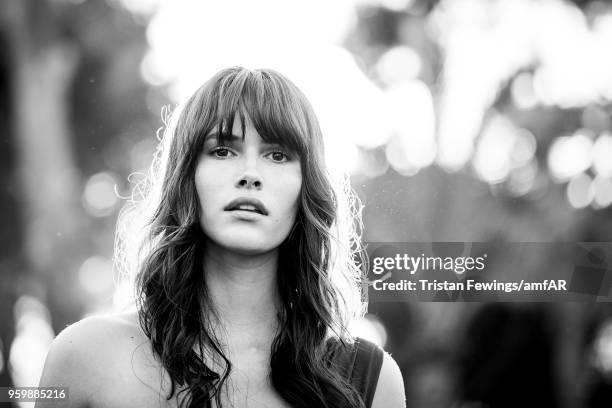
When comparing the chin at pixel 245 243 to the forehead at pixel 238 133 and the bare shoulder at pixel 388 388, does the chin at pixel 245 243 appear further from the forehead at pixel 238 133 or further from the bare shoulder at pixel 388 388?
the bare shoulder at pixel 388 388

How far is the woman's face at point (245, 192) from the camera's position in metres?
1.23

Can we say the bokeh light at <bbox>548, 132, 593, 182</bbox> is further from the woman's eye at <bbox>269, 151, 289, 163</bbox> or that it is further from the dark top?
the woman's eye at <bbox>269, 151, 289, 163</bbox>

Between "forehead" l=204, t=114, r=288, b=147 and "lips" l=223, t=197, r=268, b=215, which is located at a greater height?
"forehead" l=204, t=114, r=288, b=147

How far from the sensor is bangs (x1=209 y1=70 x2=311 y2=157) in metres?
1.28

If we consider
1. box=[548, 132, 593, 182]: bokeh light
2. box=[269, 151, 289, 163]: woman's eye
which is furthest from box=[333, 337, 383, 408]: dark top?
box=[548, 132, 593, 182]: bokeh light

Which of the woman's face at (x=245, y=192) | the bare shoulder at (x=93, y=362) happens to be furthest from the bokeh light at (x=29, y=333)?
the woman's face at (x=245, y=192)

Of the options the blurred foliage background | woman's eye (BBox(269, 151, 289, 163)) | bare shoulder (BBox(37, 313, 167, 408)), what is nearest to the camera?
bare shoulder (BBox(37, 313, 167, 408))

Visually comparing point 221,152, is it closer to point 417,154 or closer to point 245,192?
point 245,192

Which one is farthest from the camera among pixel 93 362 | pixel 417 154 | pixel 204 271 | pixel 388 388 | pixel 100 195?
pixel 100 195

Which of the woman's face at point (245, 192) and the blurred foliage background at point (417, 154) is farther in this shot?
the blurred foliage background at point (417, 154)

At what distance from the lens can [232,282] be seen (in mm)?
1294

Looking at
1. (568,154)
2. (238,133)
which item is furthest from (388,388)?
(568,154)

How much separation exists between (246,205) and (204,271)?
16 centimetres

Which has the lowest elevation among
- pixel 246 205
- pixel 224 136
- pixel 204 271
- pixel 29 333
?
pixel 29 333
